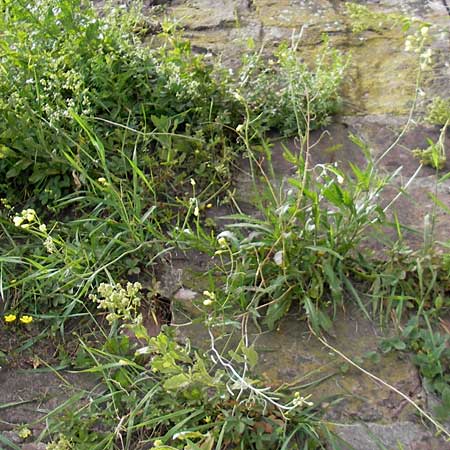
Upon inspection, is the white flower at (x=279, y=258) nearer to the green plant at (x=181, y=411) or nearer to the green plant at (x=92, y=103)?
the green plant at (x=181, y=411)

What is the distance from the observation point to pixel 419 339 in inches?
98.3

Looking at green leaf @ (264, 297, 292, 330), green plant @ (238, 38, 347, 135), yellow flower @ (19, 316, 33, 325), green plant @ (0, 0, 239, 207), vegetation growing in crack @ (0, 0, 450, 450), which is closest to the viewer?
vegetation growing in crack @ (0, 0, 450, 450)

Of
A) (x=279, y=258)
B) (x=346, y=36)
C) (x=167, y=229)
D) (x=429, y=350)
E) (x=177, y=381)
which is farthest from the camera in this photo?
(x=346, y=36)

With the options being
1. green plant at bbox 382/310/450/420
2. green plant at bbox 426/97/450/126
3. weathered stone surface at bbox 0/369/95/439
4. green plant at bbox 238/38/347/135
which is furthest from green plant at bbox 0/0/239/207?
green plant at bbox 382/310/450/420

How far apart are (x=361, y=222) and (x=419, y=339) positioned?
452 millimetres

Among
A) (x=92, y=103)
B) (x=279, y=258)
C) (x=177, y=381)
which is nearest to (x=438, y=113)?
(x=279, y=258)

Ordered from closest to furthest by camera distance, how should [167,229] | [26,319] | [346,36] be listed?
[26,319] < [167,229] < [346,36]

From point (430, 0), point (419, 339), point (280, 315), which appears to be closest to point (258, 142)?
point (280, 315)

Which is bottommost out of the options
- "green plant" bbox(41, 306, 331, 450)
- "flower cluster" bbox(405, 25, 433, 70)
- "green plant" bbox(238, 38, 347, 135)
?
"green plant" bbox(41, 306, 331, 450)

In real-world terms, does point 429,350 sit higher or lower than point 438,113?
lower

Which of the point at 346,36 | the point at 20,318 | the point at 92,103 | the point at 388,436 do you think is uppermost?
the point at 92,103

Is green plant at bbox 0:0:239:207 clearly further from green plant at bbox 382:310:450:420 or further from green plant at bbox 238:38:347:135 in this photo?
green plant at bbox 382:310:450:420

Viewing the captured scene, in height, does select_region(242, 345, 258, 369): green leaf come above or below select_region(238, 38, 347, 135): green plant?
below

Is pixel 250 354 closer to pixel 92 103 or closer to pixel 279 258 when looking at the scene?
pixel 279 258
